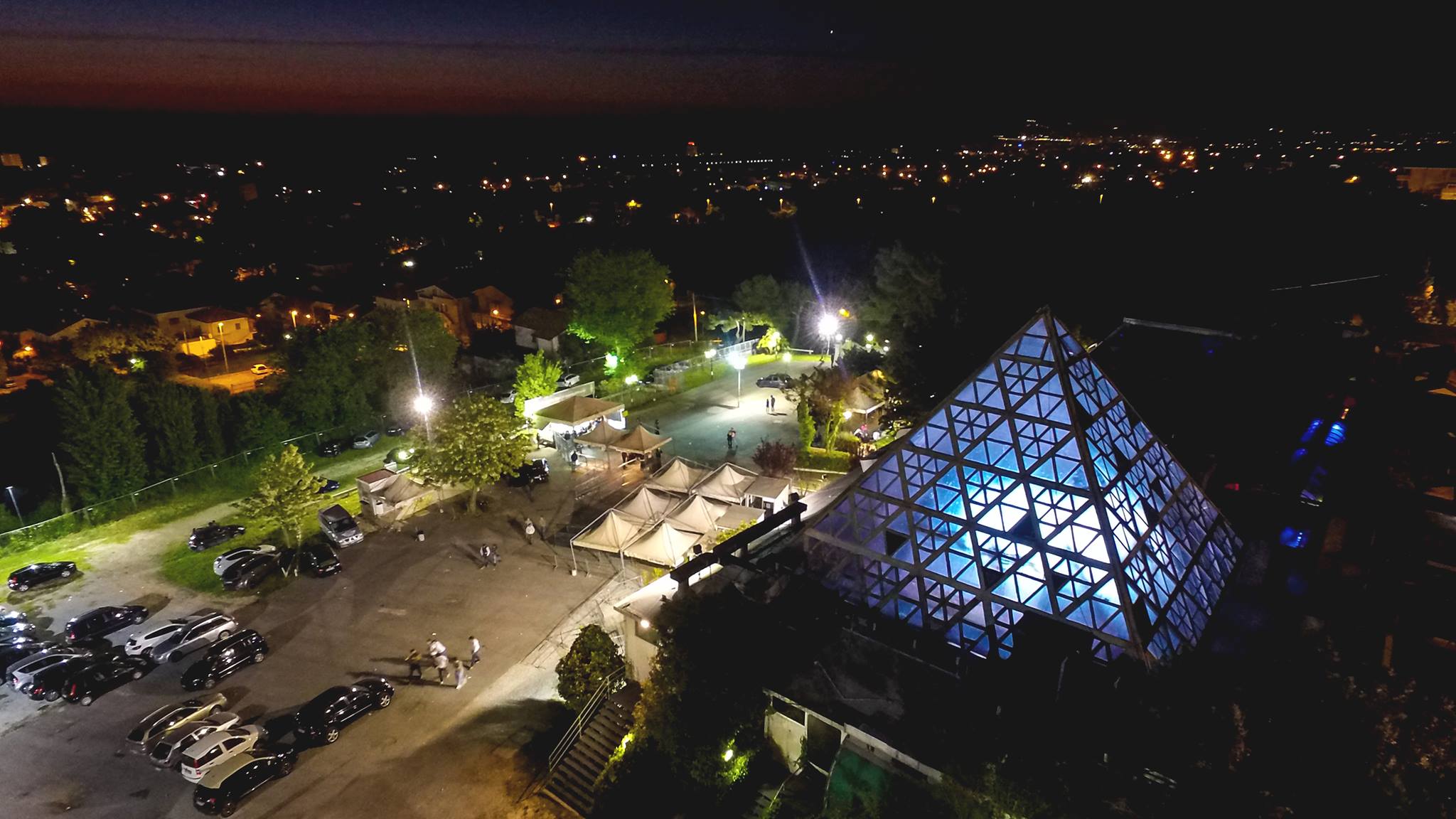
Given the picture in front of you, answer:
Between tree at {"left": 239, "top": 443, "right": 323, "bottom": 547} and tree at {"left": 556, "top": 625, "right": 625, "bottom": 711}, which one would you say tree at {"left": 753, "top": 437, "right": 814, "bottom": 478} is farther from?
tree at {"left": 239, "top": 443, "right": 323, "bottom": 547}

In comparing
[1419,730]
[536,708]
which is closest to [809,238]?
[536,708]

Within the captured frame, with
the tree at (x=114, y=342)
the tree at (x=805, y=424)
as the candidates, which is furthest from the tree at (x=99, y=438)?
the tree at (x=805, y=424)

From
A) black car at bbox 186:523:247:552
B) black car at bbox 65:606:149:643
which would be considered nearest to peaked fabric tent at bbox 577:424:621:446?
black car at bbox 186:523:247:552

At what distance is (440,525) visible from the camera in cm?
2623

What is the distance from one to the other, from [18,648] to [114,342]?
37068 millimetres

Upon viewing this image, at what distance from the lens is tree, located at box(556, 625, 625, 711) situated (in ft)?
53.8

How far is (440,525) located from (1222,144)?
20528 cm

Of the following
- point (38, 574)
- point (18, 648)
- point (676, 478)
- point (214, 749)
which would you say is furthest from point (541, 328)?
point (214, 749)

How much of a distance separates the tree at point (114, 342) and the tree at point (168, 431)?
21.7m

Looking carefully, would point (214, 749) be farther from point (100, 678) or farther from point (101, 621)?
point (101, 621)

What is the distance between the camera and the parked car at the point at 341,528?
981 inches

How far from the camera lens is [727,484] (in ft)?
82.9

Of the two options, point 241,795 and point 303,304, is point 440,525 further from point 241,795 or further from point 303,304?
point 303,304

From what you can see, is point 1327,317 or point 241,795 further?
point 1327,317
